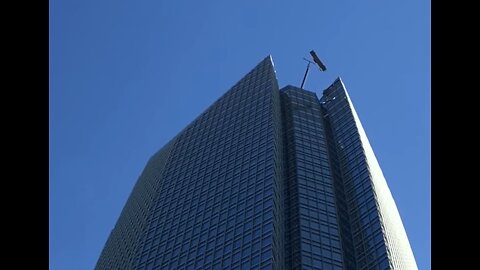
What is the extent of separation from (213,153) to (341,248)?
40.6 meters

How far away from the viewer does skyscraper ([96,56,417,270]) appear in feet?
328

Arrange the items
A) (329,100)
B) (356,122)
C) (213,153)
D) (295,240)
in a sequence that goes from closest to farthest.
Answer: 1. (295,240)
2. (213,153)
3. (356,122)
4. (329,100)

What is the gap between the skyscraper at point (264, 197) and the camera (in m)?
100

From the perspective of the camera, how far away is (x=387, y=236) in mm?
109500

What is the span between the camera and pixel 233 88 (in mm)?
169500

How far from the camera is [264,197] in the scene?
106 meters

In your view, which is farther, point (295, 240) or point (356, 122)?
point (356, 122)
